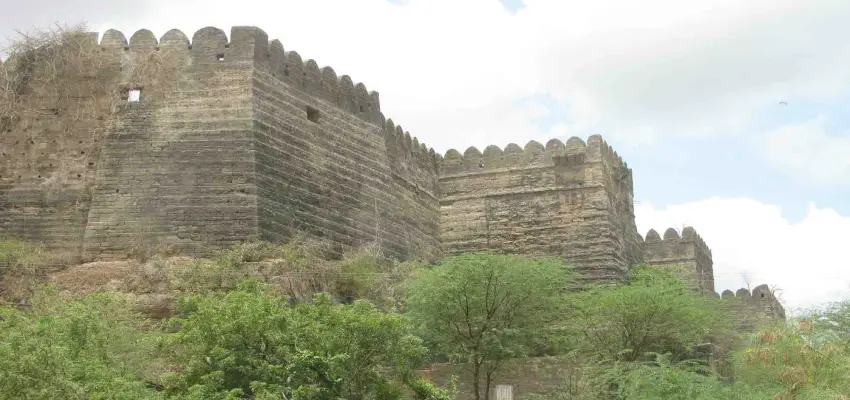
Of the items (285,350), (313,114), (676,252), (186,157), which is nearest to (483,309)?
(313,114)

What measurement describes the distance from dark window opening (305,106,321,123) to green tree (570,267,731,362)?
255 inches

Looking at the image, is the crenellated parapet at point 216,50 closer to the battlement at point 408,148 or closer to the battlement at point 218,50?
the battlement at point 218,50

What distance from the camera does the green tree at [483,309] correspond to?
1819 cm

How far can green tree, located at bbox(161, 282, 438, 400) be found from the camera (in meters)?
13.1

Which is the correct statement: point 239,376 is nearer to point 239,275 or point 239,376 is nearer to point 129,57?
point 239,275

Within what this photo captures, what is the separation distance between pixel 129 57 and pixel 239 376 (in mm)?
8900

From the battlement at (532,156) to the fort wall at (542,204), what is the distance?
0.02 metres

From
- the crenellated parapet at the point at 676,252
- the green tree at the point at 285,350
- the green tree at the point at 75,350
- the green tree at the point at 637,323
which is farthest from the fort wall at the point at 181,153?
the crenellated parapet at the point at 676,252

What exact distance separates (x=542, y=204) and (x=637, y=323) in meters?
5.70

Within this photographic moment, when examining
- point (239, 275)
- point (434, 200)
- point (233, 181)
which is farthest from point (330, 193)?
point (434, 200)

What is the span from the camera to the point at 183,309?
49.7ft

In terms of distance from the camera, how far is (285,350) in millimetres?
13352

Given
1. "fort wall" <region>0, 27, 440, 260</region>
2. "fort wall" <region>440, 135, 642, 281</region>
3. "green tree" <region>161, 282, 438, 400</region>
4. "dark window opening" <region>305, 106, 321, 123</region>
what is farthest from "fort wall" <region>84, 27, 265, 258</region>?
"fort wall" <region>440, 135, 642, 281</region>

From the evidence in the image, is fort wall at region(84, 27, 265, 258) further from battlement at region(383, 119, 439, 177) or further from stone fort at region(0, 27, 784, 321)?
battlement at region(383, 119, 439, 177)
